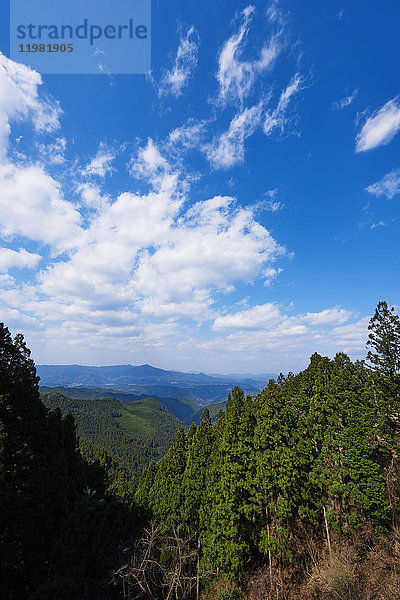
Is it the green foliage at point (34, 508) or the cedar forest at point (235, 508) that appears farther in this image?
the cedar forest at point (235, 508)

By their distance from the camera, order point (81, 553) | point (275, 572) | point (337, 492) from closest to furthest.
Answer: point (81, 553)
point (275, 572)
point (337, 492)

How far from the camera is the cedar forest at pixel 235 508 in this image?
1352 centimetres

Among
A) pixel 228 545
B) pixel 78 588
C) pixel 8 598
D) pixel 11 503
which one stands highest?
pixel 11 503

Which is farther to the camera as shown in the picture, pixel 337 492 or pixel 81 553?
pixel 337 492

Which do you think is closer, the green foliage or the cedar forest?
the green foliage

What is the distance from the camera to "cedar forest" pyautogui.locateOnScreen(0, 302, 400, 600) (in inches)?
532

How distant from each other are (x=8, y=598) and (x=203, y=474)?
1554 cm

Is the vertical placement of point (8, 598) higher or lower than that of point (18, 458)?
lower

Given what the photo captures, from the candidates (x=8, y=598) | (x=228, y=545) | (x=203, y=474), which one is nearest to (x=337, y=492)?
(x=228, y=545)

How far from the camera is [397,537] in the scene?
15.5 meters

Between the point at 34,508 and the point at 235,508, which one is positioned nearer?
the point at 34,508

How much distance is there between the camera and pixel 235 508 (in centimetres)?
1942

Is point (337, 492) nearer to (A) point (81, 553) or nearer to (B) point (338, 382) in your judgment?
(B) point (338, 382)

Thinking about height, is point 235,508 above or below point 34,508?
below
